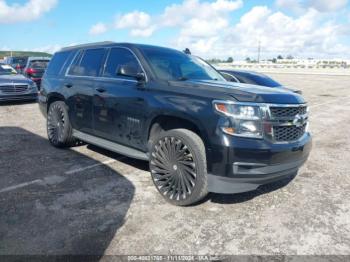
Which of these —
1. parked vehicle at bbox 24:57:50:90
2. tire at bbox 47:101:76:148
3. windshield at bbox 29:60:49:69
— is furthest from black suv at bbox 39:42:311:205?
A: windshield at bbox 29:60:49:69

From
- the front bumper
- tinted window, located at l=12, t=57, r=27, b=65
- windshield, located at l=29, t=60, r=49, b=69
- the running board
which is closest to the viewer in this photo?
the front bumper

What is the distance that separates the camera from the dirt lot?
308 centimetres

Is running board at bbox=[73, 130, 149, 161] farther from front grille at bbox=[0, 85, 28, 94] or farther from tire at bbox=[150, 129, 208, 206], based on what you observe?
front grille at bbox=[0, 85, 28, 94]

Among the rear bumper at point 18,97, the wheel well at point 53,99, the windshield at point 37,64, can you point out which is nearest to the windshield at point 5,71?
the rear bumper at point 18,97

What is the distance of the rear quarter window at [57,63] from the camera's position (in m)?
6.19

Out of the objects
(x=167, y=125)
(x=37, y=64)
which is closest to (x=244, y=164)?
(x=167, y=125)

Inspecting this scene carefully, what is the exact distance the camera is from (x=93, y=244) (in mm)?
3035

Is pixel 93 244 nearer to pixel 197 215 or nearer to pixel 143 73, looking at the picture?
pixel 197 215

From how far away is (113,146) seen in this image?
4891 mm

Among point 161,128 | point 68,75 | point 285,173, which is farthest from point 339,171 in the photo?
point 68,75

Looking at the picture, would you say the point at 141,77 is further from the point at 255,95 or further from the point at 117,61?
the point at 255,95

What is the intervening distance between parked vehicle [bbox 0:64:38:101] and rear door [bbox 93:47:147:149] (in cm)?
824

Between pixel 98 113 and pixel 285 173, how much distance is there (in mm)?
2850

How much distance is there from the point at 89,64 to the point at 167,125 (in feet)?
6.74
